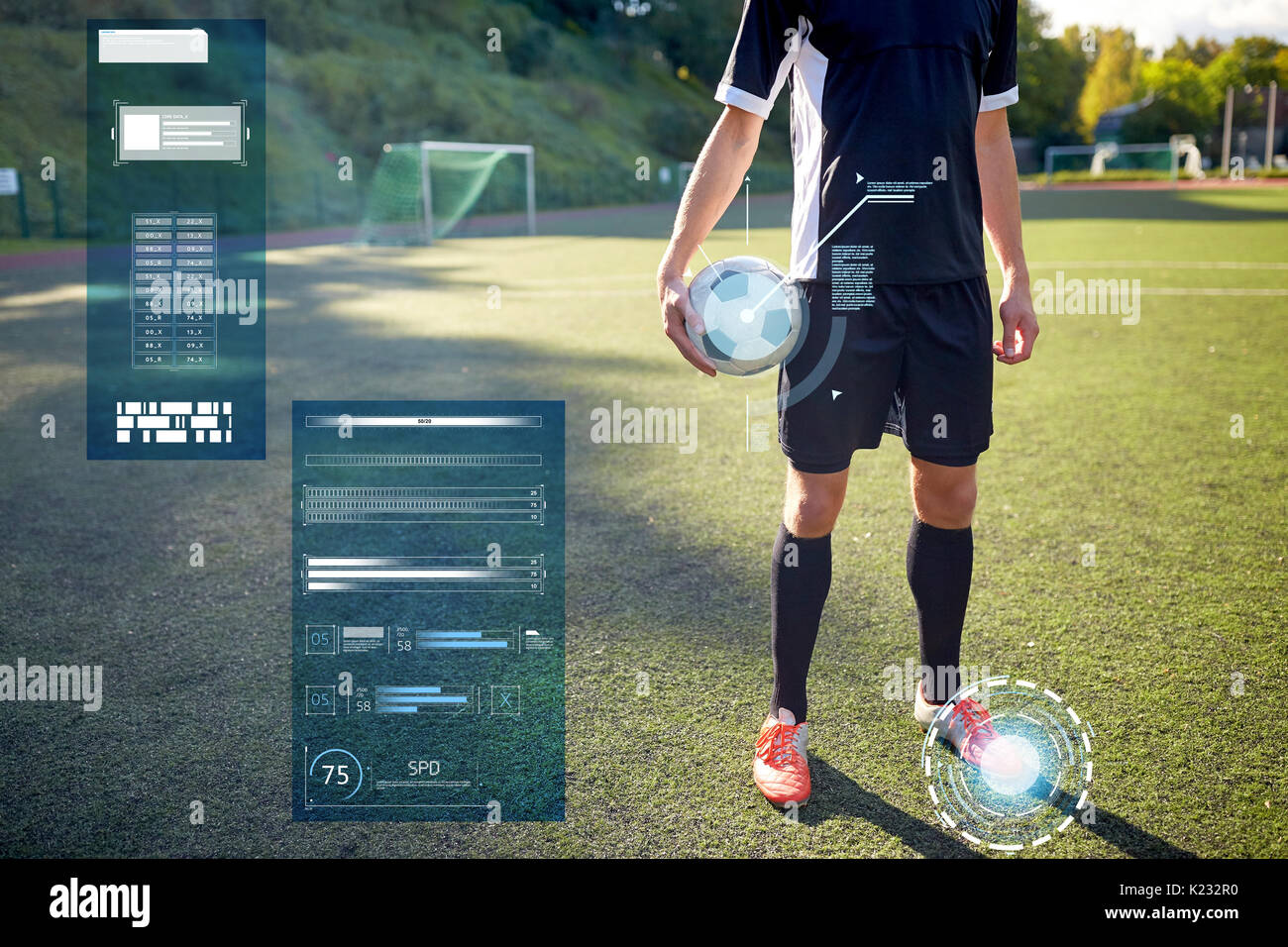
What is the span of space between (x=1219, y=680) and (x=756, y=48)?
1883mm

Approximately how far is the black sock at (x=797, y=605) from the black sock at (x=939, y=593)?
22 cm

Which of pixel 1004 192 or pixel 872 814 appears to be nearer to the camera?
pixel 872 814

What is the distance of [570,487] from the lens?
418 cm

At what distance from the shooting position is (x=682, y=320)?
2.00 metres

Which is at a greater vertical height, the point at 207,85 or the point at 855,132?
the point at 207,85

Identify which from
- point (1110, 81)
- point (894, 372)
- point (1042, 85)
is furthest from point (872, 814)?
point (1110, 81)

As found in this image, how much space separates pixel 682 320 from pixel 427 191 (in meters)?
17.9
